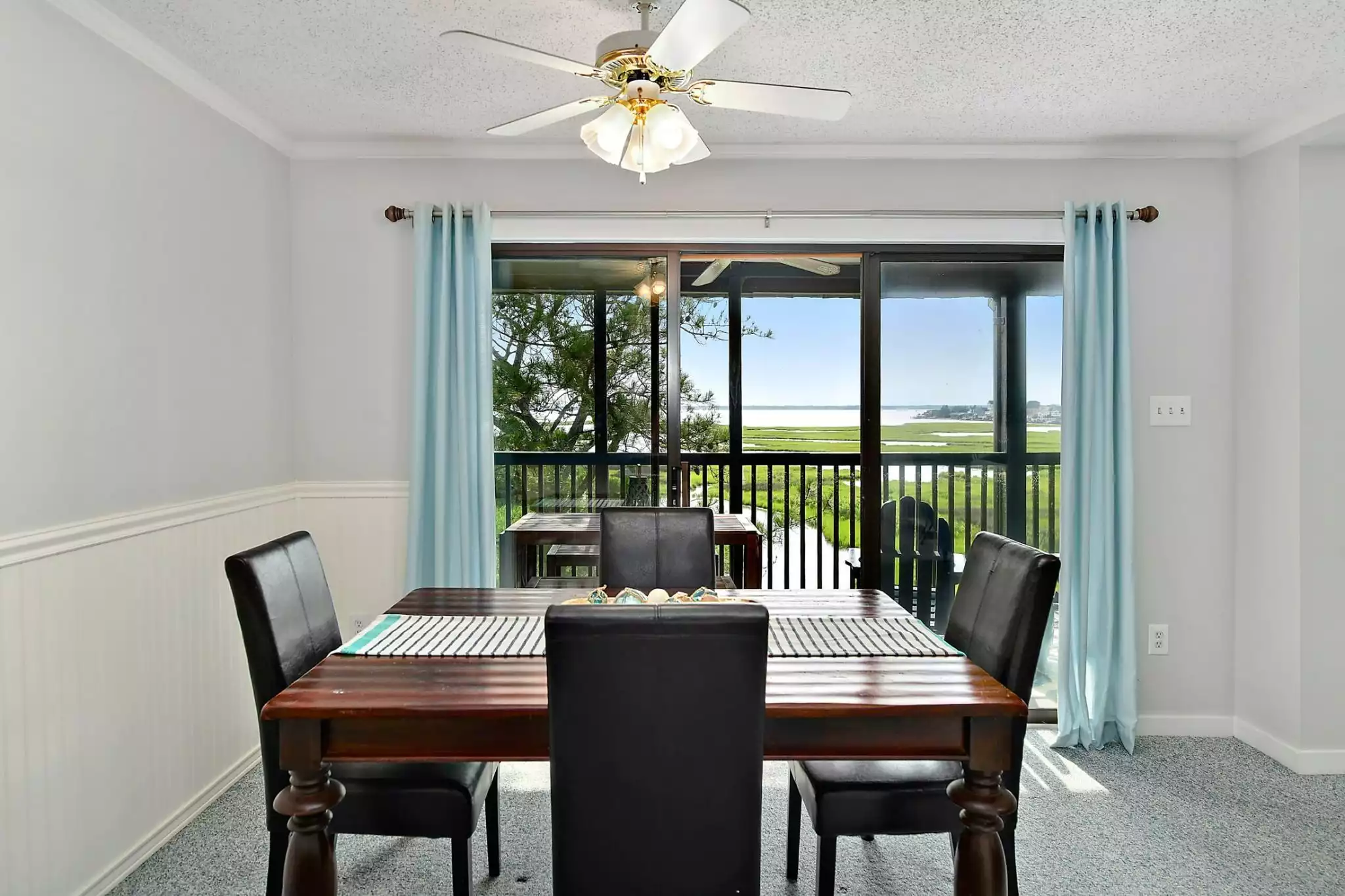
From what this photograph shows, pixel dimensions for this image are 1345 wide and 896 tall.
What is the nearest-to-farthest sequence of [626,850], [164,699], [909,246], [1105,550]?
[626,850] < [164,699] < [1105,550] < [909,246]

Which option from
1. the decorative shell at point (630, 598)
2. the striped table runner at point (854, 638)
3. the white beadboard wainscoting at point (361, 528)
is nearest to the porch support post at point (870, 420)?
the striped table runner at point (854, 638)

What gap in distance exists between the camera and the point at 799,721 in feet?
5.24

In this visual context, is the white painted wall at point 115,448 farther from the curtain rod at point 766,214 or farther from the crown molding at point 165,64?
the curtain rod at point 766,214

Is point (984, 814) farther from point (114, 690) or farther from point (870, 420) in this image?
point (114, 690)

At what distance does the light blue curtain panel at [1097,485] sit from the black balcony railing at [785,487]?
0.32m

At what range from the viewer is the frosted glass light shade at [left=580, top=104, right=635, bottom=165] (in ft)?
6.75

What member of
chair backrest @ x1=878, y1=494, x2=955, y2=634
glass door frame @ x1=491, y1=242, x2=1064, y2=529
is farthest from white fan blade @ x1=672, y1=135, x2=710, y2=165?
chair backrest @ x1=878, y1=494, x2=955, y2=634

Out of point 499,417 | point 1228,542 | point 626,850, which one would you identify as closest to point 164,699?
point 499,417

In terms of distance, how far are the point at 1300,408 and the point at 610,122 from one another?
285 centimetres

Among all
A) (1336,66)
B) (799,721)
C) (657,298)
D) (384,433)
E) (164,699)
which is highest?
(1336,66)

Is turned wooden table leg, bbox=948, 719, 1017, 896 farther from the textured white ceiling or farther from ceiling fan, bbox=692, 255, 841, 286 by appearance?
ceiling fan, bbox=692, 255, 841, 286

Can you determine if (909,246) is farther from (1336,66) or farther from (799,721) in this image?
(799,721)

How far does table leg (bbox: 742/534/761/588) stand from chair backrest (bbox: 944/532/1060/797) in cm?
127

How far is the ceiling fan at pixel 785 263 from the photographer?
11.4 ft
